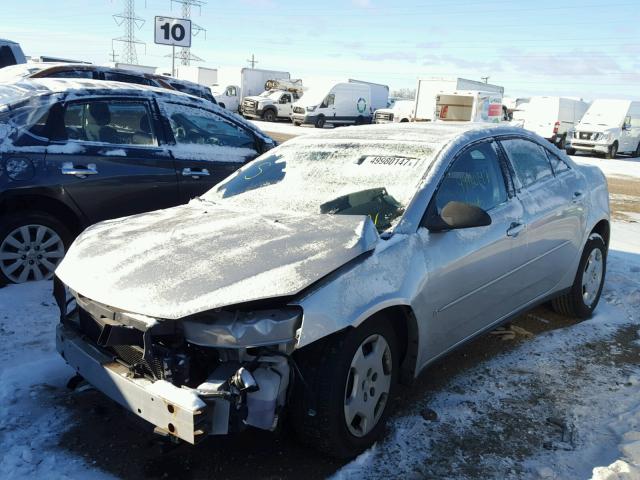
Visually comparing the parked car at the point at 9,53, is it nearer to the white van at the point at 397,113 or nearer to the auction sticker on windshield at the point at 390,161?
the auction sticker on windshield at the point at 390,161

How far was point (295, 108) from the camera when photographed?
33.6m

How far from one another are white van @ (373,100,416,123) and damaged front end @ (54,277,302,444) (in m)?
30.8

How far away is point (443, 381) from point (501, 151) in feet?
5.33

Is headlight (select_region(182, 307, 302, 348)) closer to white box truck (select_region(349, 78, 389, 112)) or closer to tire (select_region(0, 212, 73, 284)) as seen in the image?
tire (select_region(0, 212, 73, 284))

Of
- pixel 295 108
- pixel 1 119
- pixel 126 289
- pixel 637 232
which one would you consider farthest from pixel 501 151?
pixel 295 108

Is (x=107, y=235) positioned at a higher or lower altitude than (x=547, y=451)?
higher

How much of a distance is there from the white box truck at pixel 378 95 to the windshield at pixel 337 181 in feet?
112

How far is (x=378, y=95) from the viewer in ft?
127

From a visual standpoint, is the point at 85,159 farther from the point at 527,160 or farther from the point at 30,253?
the point at 527,160

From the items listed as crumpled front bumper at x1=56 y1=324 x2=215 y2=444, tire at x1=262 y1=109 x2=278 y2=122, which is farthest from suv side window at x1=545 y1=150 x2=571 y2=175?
tire at x1=262 y1=109 x2=278 y2=122

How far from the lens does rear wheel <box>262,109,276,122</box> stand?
36000mm

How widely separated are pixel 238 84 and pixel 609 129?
76.4 feet

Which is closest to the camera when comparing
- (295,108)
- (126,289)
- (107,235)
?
(126,289)

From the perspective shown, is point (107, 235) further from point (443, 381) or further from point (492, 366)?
point (492, 366)
